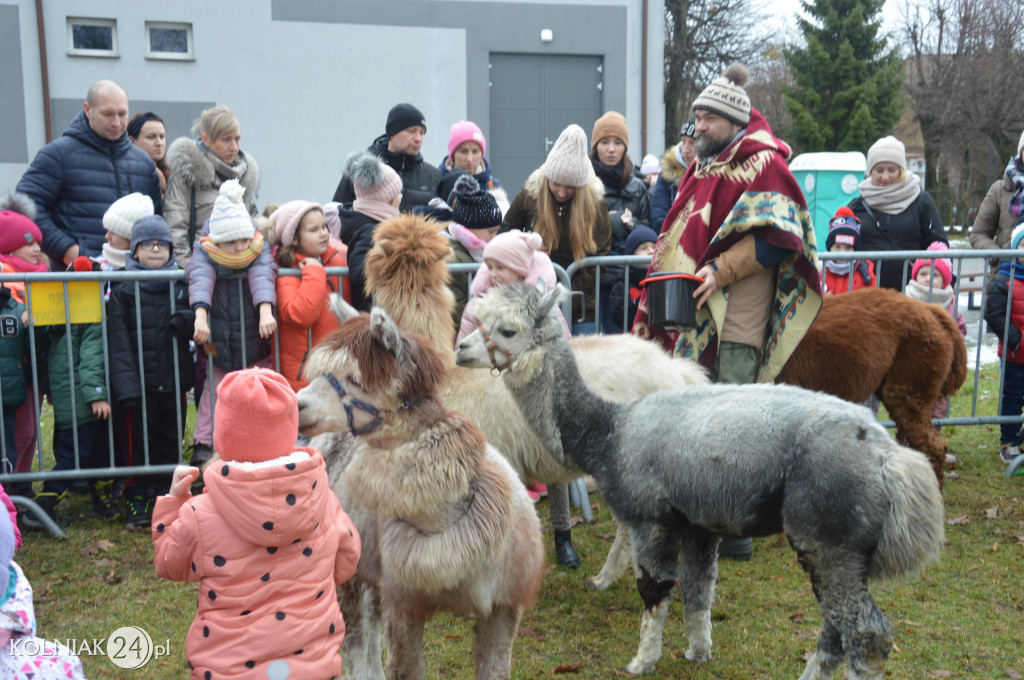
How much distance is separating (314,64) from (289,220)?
37.3 feet

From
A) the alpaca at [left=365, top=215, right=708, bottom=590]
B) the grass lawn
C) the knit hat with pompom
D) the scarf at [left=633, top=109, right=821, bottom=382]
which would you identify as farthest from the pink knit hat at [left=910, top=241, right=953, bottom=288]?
the knit hat with pompom

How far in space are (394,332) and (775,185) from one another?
7.39 feet

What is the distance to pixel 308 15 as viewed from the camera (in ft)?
51.5

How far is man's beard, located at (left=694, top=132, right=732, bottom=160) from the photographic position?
4.35 meters

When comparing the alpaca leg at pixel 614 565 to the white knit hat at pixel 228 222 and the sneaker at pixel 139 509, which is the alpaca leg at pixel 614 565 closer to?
the white knit hat at pixel 228 222

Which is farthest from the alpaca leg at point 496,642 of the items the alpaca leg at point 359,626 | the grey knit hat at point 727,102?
the grey knit hat at point 727,102

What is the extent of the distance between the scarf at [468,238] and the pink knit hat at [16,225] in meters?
2.76

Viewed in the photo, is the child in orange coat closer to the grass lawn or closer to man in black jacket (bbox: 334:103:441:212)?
man in black jacket (bbox: 334:103:441:212)

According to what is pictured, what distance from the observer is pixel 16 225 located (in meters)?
5.60

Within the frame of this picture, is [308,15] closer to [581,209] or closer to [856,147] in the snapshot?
[581,209]

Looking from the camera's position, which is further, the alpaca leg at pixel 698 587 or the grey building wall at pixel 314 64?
the grey building wall at pixel 314 64

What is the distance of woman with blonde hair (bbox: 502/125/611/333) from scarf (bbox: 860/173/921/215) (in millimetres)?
2593

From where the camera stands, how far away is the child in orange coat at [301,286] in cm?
541

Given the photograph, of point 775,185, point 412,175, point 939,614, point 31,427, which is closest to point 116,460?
point 31,427
